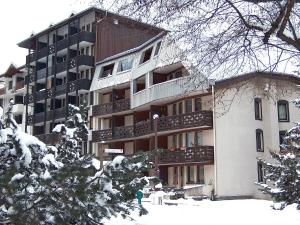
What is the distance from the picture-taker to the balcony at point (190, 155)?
34469 millimetres

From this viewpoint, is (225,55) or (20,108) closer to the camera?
(225,55)

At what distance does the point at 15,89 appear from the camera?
64188mm

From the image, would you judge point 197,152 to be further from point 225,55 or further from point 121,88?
point 225,55

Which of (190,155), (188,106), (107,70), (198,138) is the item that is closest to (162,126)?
(188,106)

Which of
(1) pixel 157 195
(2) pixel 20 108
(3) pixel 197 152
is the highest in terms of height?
(2) pixel 20 108

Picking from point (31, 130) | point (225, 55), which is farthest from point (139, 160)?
point (31, 130)

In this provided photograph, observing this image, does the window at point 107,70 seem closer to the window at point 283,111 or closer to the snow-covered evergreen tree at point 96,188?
the window at point 283,111

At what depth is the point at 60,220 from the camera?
6914mm

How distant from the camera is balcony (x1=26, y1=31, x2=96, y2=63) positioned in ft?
164

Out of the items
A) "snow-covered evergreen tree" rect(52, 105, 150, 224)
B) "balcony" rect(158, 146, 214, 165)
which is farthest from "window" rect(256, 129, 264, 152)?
"snow-covered evergreen tree" rect(52, 105, 150, 224)

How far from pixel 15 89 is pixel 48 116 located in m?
11.9

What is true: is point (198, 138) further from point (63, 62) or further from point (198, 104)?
point (63, 62)

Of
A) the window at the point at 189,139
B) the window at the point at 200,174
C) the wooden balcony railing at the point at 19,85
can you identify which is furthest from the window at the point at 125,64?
the wooden balcony railing at the point at 19,85

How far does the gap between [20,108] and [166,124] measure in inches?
1137
